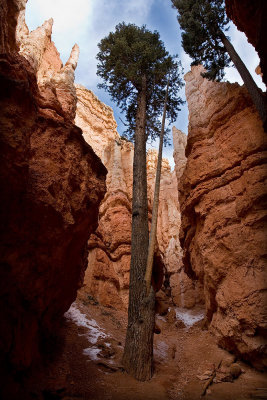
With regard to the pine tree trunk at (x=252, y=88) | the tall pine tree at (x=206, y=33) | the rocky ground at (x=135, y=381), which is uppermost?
the tall pine tree at (x=206, y=33)

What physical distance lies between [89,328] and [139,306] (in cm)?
327

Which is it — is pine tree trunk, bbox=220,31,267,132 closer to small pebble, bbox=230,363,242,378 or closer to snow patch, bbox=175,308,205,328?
small pebble, bbox=230,363,242,378

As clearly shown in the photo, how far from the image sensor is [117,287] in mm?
14750

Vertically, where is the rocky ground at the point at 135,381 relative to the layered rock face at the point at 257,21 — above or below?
below

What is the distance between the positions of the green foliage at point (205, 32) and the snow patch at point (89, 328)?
11.8 meters

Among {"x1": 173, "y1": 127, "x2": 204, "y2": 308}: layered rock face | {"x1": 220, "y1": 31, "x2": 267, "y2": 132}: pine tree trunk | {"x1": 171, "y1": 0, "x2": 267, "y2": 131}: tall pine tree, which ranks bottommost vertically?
{"x1": 173, "y1": 127, "x2": 204, "y2": 308}: layered rock face

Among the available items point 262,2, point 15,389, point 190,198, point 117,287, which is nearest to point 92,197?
point 15,389

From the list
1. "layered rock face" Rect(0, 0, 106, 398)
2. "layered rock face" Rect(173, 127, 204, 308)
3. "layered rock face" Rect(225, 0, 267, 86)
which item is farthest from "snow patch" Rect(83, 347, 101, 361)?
"layered rock face" Rect(173, 127, 204, 308)

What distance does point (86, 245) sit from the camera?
727 centimetres

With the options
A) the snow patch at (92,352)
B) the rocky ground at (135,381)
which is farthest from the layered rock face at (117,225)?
the snow patch at (92,352)

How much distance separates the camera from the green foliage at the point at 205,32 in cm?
1101

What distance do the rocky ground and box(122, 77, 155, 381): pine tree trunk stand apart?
0.28m

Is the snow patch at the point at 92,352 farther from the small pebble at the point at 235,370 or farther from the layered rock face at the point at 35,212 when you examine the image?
the small pebble at the point at 235,370

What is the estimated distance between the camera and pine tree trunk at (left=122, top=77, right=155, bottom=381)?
527cm
